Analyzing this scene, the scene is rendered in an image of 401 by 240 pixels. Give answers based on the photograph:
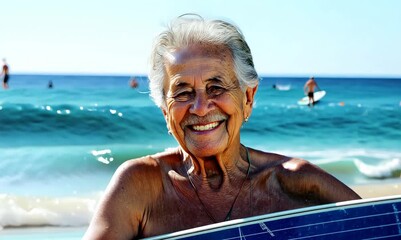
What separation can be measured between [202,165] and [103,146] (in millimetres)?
11313

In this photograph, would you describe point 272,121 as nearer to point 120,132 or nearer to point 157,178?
point 120,132

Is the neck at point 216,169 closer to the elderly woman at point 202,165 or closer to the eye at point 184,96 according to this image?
the elderly woman at point 202,165

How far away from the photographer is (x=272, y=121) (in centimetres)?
1962

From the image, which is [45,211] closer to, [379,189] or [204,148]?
[379,189]

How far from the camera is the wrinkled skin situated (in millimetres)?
2510

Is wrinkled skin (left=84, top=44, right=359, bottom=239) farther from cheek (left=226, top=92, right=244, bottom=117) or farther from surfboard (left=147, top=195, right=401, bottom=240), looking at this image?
surfboard (left=147, top=195, right=401, bottom=240)

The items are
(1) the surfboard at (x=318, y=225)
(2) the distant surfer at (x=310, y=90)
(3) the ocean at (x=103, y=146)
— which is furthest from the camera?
(2) the distant surfer at (x=310, y=90)

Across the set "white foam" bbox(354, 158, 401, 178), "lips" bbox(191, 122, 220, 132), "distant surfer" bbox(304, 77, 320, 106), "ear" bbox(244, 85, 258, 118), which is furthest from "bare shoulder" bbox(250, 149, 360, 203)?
"distant surfer" bbox(304, 77, 320, 106)

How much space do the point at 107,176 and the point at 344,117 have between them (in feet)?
44.9

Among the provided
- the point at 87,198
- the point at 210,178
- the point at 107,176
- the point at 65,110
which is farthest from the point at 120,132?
the point at 210,178

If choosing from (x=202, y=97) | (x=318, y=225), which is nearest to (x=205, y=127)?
(x=202, y=97)

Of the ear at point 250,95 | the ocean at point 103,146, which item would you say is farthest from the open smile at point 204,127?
the ocean at point 103,146

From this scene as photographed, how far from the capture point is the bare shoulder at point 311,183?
2.63 metres

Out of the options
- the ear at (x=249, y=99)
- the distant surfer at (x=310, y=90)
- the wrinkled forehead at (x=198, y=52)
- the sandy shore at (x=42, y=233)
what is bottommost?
the distant surfer at (x=310, y=90)
